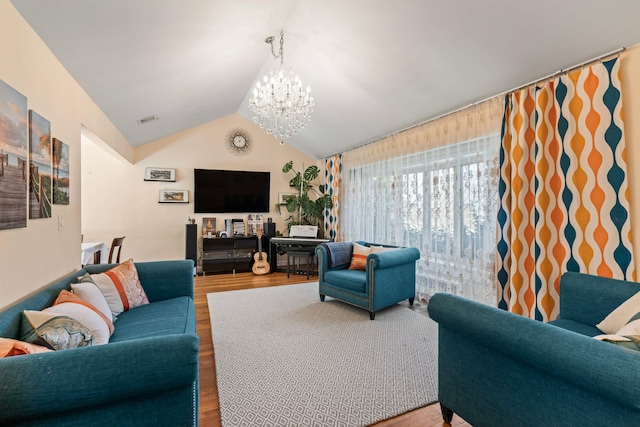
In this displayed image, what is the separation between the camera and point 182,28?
2.46 metres

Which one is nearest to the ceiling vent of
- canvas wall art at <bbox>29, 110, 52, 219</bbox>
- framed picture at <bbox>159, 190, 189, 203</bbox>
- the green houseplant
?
framed picture at <bbox>159, 190, 189, 203</bbox>

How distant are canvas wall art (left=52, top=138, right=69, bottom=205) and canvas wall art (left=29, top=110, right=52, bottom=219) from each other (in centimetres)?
10

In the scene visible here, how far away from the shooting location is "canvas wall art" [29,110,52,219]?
1.75 meters

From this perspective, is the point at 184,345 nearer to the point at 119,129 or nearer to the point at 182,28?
the point at 182,28

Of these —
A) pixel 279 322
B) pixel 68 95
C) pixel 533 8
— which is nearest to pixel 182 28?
pixel 68 95

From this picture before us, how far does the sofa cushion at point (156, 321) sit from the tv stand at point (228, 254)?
307cm

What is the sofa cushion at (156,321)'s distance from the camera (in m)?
1.77

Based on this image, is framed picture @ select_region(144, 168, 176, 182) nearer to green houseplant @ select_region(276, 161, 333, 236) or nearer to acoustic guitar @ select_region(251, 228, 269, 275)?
acoustic guitar @ select_region(251, 228, 269, 275)

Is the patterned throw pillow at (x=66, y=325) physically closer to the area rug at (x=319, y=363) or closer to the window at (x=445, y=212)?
the area rug at (x=319, y=363)

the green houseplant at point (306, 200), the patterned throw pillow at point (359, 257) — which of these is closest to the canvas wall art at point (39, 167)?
the patterned throw pillow at point (359, 257)

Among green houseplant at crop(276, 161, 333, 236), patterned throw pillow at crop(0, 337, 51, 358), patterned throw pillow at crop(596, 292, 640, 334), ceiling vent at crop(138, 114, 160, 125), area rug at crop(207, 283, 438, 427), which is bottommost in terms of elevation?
area rug at crop(207, 283, 438, 427)

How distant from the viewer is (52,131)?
204cm

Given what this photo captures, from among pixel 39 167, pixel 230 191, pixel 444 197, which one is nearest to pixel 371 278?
pixel 444 197

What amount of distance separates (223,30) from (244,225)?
3720 mm
